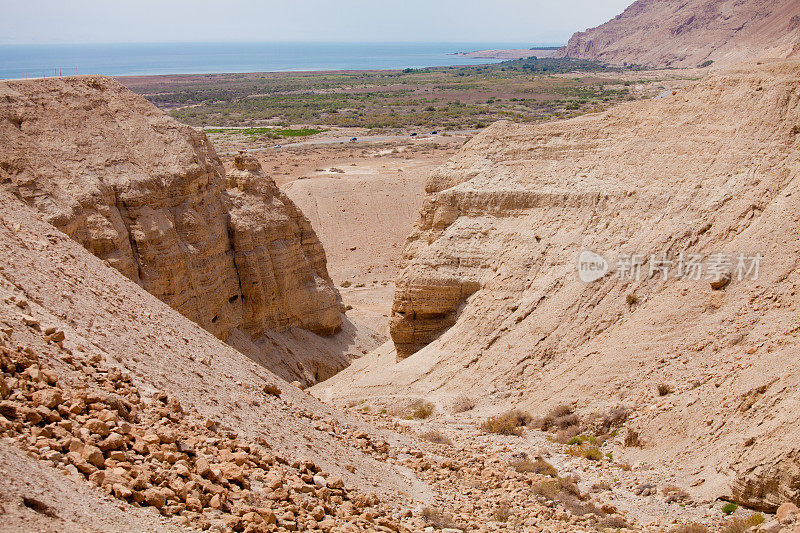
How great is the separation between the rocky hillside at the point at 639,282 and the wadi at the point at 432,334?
0.06 m

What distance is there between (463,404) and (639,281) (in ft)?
15.0

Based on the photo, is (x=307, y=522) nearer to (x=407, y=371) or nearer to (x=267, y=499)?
(x=267, y=499)

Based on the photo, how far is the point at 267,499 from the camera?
313 inches

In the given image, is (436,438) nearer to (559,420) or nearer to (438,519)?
(559,420)

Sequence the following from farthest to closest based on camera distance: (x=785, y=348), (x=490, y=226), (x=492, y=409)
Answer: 1. (x=490, y=226)
2. (x=492, y=409)
3. (x=785, y=348)

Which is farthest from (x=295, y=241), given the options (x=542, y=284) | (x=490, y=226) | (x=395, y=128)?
(x=395, y=128)

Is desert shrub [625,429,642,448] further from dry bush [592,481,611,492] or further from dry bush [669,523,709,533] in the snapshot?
dry bush [669,523,709,533]

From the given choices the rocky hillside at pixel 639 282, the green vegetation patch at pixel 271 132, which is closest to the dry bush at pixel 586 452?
the rocky hillside at pixel 639 282

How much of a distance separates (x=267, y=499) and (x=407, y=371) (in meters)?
10.4

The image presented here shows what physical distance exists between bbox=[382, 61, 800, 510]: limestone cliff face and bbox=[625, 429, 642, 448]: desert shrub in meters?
0.16

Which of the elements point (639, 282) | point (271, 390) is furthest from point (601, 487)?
point (639, 282)

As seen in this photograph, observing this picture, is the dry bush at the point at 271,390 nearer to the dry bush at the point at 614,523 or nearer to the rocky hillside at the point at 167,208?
the dry bush at the point at 614,523

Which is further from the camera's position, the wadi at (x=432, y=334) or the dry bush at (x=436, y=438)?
the dry bush at (x=436, y=438)

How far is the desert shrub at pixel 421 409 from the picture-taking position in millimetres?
15570
